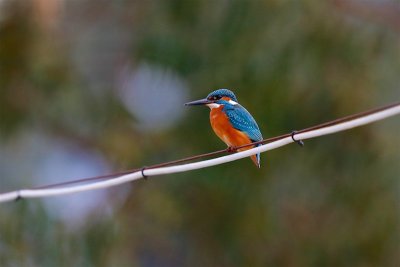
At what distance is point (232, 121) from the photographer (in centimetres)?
347

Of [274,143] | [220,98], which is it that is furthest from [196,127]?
[274,143]

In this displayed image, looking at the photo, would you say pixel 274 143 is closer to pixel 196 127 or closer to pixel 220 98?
pixel 220 98

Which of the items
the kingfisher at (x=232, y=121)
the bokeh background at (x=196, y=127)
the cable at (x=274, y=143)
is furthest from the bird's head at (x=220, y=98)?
the bokeh background at (x=196, y=127)

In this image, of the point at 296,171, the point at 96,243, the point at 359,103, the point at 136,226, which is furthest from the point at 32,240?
the point at 359,103

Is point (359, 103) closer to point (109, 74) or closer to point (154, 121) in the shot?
point (154, 121)

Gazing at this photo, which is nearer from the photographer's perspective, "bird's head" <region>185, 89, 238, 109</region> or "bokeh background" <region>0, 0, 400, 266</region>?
"bird's head" <region>185, 89, 238, 109</region>

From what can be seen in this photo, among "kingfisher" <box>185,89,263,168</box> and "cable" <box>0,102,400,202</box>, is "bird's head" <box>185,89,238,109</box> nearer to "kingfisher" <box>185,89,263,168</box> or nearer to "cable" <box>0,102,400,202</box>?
"kingfisher" <box>185,89,263,168</box>

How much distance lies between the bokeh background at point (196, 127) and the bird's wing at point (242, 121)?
253cm

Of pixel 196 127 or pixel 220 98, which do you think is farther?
pixel 196 127

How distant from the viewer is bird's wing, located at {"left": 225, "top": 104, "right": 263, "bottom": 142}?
344 cm

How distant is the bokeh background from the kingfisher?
249 centimetres

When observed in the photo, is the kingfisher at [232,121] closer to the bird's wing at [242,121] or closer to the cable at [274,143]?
the bird's wing at [242,121]

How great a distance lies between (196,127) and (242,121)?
10.8ft

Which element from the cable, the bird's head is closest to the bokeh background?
the bird's head
